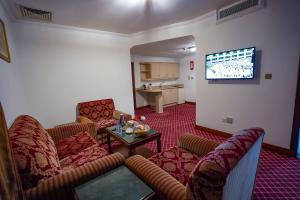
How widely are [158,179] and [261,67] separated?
2.40m

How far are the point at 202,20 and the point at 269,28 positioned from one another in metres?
1.15

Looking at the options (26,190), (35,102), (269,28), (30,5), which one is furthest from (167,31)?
(26,190)

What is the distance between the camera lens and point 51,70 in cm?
295

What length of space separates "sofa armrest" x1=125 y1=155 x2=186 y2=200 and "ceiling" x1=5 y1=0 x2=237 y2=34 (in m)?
2.22

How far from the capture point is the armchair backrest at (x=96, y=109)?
315cm

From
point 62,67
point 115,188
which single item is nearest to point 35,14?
point 62,67

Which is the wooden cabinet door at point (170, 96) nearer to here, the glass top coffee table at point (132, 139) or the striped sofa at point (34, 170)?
the glass top coffee table at point (132, 139)

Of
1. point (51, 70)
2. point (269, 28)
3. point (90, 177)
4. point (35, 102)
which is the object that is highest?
point (269, 28)

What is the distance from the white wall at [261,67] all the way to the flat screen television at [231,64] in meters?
0.12

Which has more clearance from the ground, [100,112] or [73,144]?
[100,112]

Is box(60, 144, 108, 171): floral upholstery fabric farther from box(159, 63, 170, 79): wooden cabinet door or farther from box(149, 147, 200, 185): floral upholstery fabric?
box(159, 63, 170, 79): wooden cabinet door

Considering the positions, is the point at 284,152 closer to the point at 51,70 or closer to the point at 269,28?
the point at 269,28

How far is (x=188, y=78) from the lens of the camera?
682 centimetres

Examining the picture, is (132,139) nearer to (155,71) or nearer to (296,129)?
(296,129)
